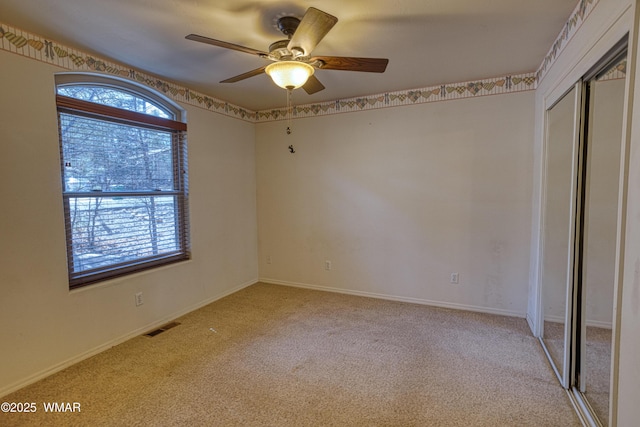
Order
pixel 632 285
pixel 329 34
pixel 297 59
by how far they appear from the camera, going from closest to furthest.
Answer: pixel 632 285 < pixel 297 59 < pixel 329 34

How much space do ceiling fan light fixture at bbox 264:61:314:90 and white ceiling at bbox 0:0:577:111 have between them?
0.35 metres

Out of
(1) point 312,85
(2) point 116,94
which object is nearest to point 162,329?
(2) point 116,94

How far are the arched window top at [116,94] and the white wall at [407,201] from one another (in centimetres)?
145

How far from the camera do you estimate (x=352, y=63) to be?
1990mm

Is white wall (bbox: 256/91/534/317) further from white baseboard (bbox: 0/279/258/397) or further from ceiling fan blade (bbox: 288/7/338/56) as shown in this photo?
ceiling fan blade (bbox: 288/7/338/56)

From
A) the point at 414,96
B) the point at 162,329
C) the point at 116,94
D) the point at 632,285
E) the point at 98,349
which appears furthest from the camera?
the point at 414,96

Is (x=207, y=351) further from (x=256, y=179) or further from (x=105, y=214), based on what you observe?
(x=256, y=179)

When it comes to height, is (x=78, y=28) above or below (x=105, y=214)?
above

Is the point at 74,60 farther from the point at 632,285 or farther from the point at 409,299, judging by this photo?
the point at 409,299

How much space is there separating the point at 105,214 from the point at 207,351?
4.85 ft

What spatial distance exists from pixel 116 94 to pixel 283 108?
199 centimetres

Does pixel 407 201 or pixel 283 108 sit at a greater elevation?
pixel 283 108

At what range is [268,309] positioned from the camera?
3637 mm

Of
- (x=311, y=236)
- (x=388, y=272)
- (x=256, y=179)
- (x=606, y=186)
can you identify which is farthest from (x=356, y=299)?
(x=606, y=186)
